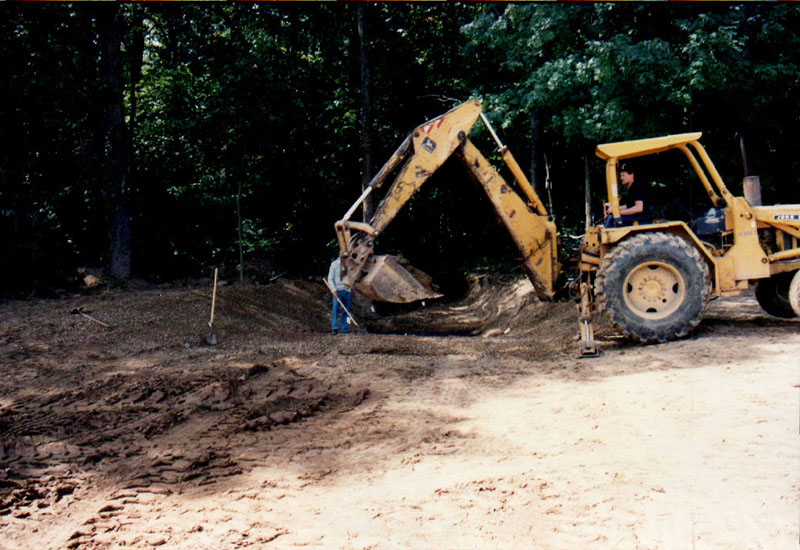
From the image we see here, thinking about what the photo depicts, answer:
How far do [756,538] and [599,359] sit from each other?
4867 mm

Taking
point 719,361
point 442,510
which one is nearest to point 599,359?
point 719,361

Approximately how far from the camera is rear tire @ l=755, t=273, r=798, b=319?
991cm

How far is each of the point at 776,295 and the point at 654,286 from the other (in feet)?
7.21

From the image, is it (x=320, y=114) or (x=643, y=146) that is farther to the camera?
(x=320, y=114)

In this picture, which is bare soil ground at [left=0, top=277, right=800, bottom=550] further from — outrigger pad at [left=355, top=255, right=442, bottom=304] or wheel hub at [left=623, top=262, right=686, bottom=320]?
outrigger pad at [left=355, top=255, right=442, bottom=304]

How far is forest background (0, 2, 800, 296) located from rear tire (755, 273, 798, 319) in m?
2.10

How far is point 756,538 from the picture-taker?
3.93 meters

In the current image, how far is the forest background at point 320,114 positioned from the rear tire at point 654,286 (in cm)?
74

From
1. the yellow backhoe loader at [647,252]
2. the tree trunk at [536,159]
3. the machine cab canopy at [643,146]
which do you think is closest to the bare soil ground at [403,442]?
the yellow backhoe loader at [647,252]

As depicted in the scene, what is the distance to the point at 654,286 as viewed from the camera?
30.3ft

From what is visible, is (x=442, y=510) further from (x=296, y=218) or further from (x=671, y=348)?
(x=296, y=218)

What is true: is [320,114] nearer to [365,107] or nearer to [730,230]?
[365,107]

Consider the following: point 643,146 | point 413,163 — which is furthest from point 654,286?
point 413,163

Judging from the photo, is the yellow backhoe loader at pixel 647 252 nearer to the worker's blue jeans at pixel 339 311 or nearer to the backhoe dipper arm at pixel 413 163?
the backhoe dipper arm at pixel 413 163
